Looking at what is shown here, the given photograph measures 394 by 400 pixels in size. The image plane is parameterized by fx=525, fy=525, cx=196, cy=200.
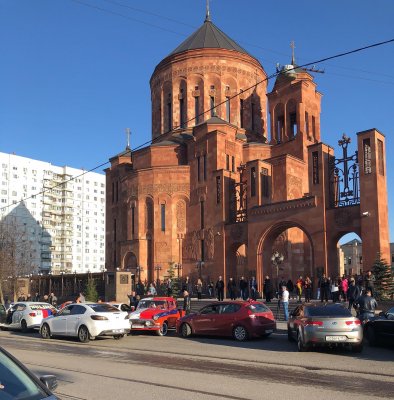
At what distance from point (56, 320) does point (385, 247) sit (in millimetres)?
20061

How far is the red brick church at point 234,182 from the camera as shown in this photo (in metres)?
32.9

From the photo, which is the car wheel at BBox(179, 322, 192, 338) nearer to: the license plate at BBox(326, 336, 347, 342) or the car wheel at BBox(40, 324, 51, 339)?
the car wheel at BBox(40, 324, 51, 339)

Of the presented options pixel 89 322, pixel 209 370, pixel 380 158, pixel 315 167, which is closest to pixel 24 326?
pixel 89 322

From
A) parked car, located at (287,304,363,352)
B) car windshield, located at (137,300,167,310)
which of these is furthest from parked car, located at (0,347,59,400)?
car windshield, located at (137,300,167,310)

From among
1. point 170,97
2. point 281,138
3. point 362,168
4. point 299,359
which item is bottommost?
point 299,359

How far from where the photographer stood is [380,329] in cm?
1478

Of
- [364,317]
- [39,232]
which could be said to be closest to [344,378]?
[364,317]

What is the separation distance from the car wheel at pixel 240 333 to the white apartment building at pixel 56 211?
82785 millimetres

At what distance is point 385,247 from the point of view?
30.8 meters

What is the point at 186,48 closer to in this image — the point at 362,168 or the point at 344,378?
the point at 362,168

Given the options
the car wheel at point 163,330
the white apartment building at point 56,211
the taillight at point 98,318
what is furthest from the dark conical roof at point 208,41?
the white apartment building at point 56,211

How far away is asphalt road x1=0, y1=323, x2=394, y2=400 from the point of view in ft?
28.4

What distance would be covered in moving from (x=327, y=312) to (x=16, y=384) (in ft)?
36.4

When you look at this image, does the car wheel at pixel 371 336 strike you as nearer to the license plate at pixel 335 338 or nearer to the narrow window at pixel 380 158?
the license plate at pixel 335 338
